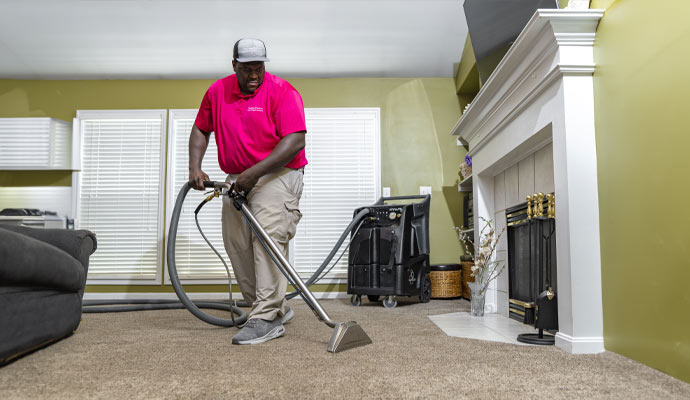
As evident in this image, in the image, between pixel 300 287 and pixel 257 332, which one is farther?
pixel 257 332

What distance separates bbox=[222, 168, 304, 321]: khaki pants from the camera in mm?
2133

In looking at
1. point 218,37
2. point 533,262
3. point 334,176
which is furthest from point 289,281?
A: point 218,37

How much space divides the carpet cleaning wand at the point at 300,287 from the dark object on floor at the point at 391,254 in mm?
1594

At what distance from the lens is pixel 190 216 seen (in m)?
4.61

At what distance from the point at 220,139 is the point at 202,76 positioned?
2.64 metres

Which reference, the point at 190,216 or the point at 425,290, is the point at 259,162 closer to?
the point at 425,290

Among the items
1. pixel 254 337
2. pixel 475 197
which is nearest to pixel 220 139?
pixel 254 337

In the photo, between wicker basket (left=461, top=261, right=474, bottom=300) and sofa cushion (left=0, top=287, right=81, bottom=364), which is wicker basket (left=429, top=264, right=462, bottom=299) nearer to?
wicker basket (left=461, top=261, right=474, bottom=300)

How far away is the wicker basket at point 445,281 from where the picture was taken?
13.4 ft

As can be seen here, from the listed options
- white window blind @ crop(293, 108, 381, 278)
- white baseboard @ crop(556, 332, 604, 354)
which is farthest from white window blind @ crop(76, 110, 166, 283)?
white baseboard @ crop(556, 332, 604, 354)

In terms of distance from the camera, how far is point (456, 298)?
4133mm

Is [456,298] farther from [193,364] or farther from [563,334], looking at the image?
[193,364]

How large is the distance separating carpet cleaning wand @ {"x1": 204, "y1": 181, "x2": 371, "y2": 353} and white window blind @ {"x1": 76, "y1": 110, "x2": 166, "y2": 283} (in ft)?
8.83

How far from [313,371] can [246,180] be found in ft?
2.84
